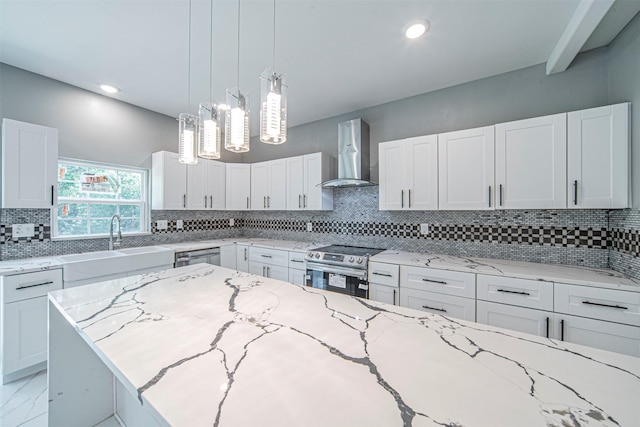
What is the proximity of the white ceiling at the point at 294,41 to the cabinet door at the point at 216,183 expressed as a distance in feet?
4.04

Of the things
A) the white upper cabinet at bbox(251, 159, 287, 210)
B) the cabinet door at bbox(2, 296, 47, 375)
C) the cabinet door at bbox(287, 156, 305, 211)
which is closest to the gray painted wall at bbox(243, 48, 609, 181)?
the cabinet door at bbox(287, 156, 305, 211)

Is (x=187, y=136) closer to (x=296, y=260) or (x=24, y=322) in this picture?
(x=296, y=260)

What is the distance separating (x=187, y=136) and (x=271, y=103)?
671 mm

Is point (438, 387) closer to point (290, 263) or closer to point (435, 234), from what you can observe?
point (435, 234)

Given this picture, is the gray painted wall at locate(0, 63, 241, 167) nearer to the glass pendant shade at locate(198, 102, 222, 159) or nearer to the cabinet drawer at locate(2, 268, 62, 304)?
the cabinet drawer at locate(2, 268, 62, 304)

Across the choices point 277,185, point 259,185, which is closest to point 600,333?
point 277,185

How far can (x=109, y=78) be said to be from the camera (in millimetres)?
2602

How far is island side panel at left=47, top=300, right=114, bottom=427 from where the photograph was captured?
1.33 metres

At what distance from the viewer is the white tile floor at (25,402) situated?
1681 millimetres

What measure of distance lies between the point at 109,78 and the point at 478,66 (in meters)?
3.67

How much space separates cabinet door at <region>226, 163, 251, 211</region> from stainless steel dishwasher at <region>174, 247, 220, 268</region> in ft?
2.83

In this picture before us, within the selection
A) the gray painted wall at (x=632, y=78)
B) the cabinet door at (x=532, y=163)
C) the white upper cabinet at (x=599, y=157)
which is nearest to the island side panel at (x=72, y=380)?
the cabinet door at (x=532, y=163)

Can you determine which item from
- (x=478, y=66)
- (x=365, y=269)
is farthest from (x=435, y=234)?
(x=478, y=66)

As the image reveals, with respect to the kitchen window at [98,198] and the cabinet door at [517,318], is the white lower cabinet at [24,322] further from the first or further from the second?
the cabinet door at [517,318]
